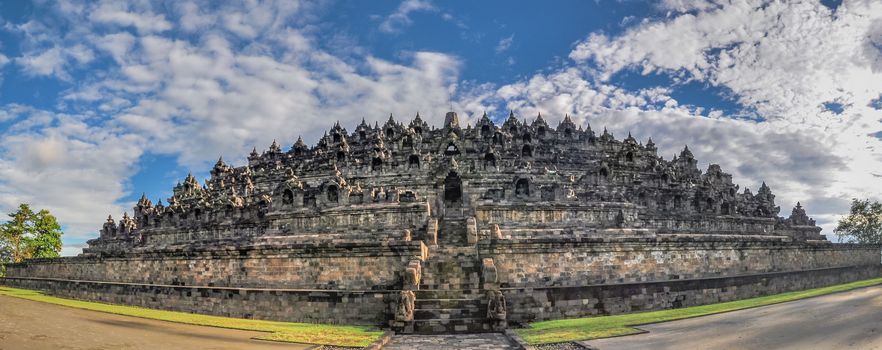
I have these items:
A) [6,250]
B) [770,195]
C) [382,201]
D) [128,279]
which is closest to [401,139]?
[382,201]

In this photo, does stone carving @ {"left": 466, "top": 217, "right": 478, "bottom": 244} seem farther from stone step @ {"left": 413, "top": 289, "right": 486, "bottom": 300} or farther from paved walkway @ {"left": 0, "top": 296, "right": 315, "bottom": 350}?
paved walkway @ {"left": 0, "top": 296, "right": 315, "bottom": 350}

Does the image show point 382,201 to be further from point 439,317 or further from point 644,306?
point 644,306

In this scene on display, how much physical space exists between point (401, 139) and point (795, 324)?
3170 cm

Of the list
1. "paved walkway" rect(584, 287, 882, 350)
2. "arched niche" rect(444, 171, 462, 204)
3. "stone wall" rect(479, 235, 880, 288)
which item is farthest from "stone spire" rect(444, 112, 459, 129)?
"paved walkway" rect(584, 287, 882, 350)

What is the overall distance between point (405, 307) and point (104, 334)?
9109 mm

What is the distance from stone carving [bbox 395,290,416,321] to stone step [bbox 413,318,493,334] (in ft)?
1.20

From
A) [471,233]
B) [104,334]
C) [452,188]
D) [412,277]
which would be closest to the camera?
[104,334]

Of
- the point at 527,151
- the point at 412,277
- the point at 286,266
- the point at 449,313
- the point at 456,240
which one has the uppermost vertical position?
the point at 527,151

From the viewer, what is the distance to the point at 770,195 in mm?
46781

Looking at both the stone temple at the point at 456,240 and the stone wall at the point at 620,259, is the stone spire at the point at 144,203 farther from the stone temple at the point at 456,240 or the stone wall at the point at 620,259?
the stone wall at the point at 620,259

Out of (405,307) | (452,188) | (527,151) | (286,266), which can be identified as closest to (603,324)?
(405,307)

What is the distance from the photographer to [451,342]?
1568 cm

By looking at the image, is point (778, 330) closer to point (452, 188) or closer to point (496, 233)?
point (496, 233)

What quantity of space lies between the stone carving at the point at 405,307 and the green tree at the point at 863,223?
57.8 meters
